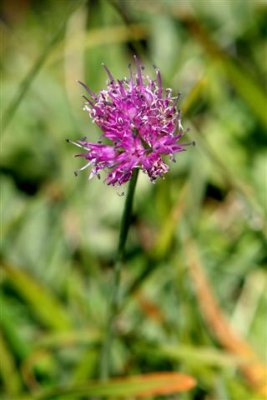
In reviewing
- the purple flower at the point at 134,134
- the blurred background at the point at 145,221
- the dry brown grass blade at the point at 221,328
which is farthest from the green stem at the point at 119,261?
the dry brown grass blade at the point at 221,328

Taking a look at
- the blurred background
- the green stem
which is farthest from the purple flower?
the blurred background

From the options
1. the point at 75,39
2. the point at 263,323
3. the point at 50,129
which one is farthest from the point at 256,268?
the point at 75,39

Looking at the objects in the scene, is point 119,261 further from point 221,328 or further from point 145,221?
point 145,221

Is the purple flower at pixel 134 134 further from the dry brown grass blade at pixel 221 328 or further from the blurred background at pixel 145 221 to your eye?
the dry brown grass blade at pixel 221 328

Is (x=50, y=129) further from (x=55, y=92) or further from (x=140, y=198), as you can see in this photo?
(x=140, y=198)

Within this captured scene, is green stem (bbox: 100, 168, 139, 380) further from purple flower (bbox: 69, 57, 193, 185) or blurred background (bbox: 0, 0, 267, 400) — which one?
blurred background (bbox: 0, 0, 267, 400)

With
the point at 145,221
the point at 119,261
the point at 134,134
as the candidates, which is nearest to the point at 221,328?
the point at 145,221

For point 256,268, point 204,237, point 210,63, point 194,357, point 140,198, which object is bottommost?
point 194,357
